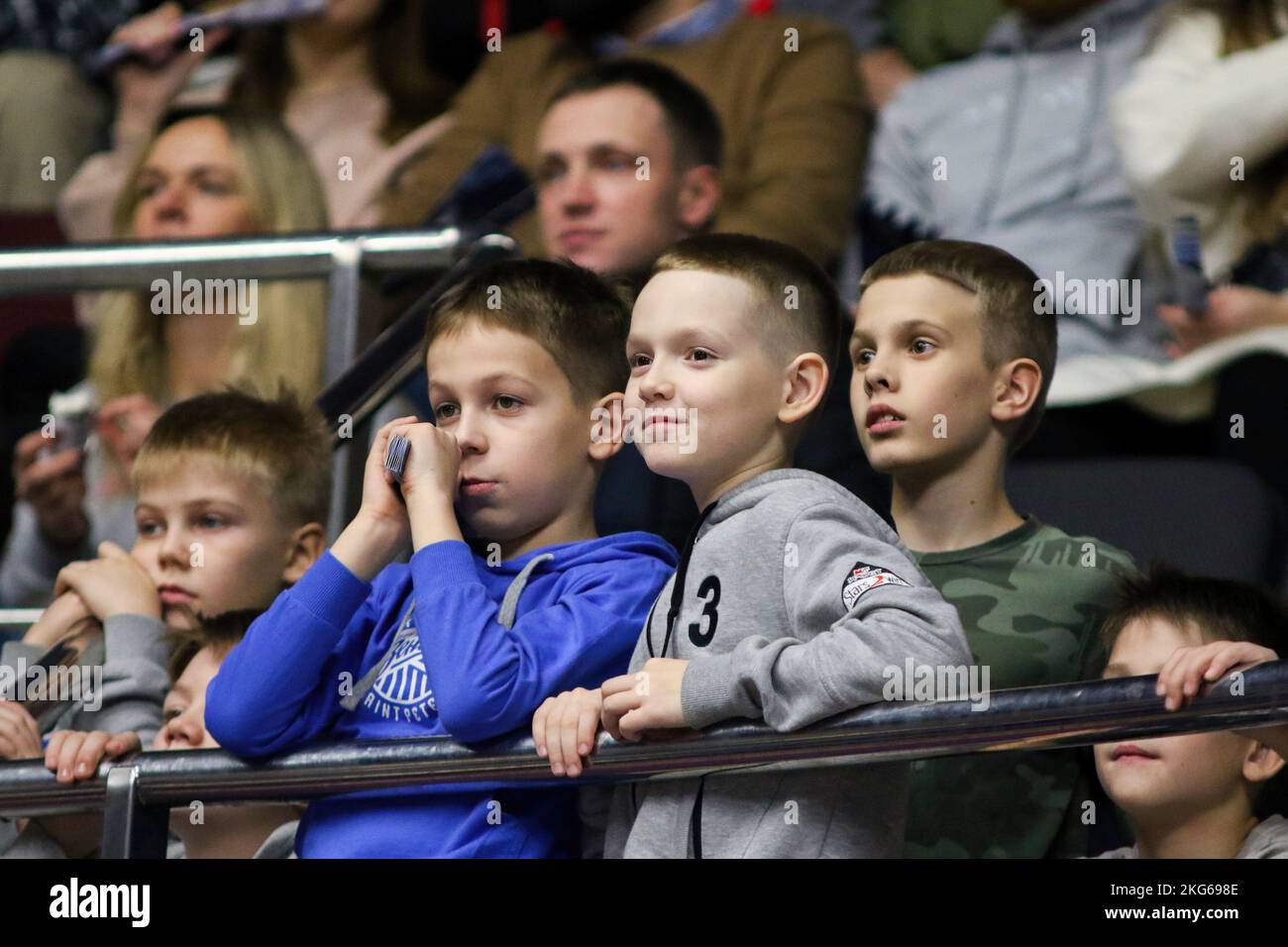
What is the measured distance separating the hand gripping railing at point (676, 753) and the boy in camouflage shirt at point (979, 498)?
1.14 ft

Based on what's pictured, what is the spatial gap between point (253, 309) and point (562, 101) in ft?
1.63

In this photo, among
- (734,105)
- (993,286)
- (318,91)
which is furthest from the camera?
(318,91)

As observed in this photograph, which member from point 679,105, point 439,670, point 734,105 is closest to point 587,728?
point 439,670

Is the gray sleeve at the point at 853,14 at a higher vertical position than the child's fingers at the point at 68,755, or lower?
higher

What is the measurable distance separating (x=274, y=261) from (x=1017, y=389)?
3.11 feet

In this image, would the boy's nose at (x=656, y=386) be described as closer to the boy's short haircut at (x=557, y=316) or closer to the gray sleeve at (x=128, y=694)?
the boy's short haircut at (x=557, y=316)

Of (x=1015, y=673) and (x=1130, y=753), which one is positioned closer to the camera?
(x=1130, y=753)

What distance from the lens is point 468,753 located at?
1323mm

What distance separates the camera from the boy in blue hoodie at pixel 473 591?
4.64ft

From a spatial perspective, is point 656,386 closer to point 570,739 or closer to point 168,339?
point 570,739

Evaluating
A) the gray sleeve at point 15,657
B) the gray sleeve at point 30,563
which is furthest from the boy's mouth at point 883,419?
the gray sleeve at point 30,563

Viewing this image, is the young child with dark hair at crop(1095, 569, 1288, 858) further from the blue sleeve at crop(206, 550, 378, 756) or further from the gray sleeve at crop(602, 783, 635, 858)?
the blue sleeve at crop(206, 550, 378, 756)

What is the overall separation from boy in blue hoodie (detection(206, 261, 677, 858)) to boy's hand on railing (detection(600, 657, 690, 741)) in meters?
0.10

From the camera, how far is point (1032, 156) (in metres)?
2.62
